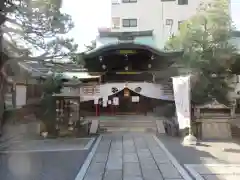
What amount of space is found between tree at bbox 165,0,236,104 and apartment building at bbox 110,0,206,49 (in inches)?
588

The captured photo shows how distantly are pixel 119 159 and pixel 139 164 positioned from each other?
2.39 feet

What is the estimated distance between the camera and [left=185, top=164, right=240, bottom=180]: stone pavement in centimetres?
590

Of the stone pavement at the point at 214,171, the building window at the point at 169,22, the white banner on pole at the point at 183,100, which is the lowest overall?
the stone pavement at the point at 214,171

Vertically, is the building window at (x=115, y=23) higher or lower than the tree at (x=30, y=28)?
higher

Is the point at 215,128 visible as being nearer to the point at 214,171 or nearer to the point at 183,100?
the point at 183,100

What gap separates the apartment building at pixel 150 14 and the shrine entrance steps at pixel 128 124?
12.6 m

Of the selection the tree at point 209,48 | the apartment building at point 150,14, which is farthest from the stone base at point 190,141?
the apartment building at point 150,14

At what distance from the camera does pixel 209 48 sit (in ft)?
38.2

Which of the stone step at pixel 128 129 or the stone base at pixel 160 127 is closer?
the stone base at pixel 160 127

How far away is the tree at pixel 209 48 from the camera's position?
37.6 ft

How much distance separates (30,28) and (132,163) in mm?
4334

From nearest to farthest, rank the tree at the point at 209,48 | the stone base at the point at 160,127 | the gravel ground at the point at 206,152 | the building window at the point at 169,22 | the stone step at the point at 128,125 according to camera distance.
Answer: the gravel ground at the point at 206,152 < the tree at the point at 209,48 < the stone base at the point at 160,127 < the stone step at the point at 128,125 < the building window at the point at 169,22

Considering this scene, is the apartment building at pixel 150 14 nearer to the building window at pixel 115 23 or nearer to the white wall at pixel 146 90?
the building window at pixel 115 23

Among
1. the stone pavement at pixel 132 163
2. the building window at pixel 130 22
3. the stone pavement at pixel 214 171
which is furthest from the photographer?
the building window at pixel 130 22
